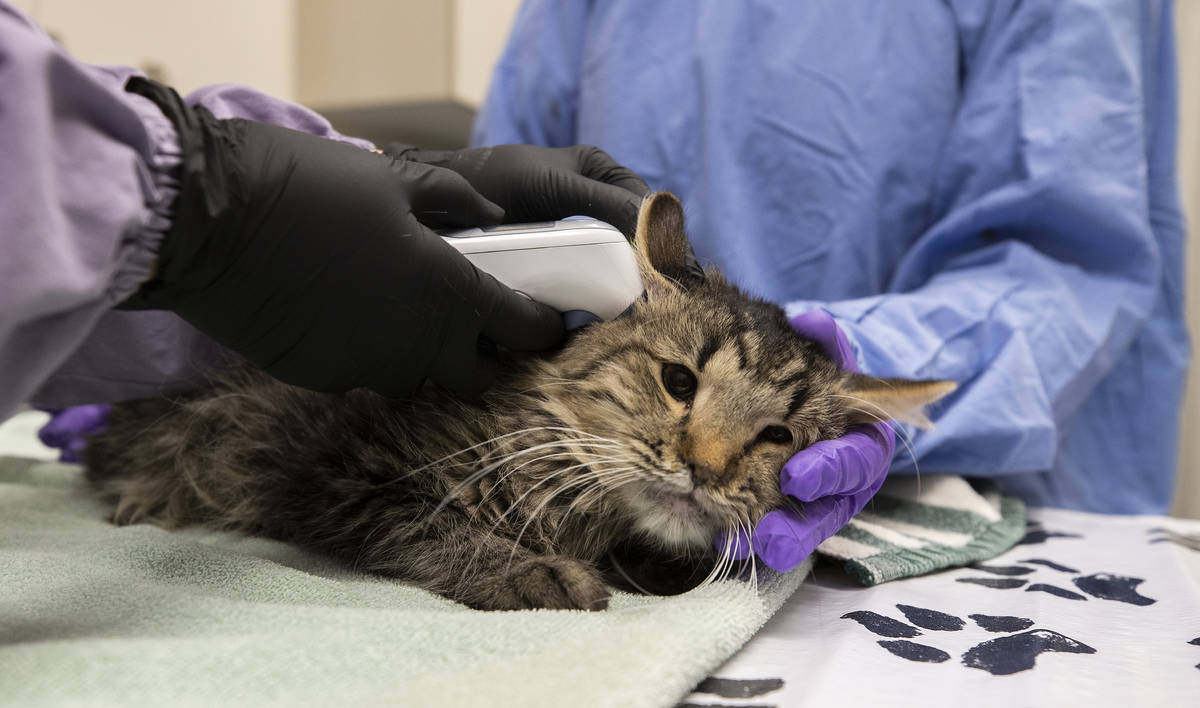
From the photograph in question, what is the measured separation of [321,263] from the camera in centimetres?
100

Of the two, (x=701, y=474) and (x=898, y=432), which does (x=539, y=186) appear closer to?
(x=701, y=474)

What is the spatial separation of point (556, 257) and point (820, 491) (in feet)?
1.73

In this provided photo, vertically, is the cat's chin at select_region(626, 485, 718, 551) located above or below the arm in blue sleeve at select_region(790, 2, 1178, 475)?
below

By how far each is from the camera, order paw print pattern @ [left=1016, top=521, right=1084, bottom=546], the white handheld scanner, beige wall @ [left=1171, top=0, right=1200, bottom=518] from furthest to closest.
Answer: beige wall @ [left=1171, top=0, right=1200, bottom=518] → paw print pattern @ [left=1016, top=521, right=1084, bottom=546] → the white handheld scanner

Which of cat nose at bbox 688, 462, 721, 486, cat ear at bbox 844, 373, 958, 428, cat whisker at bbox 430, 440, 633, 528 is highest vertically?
cat ear at bbox 844, 373, 958, 428

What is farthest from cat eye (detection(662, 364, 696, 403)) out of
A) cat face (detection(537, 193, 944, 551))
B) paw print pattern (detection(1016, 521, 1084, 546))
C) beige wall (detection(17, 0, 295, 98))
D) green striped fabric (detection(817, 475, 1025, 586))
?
beige wall (detection(17, 0, 295, 98))

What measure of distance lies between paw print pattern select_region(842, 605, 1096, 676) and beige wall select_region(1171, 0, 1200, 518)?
2.19m

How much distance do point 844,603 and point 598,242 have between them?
0.66m

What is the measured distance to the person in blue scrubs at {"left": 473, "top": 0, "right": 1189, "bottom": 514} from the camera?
1.75 m

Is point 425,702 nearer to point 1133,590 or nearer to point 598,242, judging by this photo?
point 598,242

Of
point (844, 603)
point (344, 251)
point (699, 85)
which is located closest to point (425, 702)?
point (344, 251)

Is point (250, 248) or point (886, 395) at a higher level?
point (250, 248)

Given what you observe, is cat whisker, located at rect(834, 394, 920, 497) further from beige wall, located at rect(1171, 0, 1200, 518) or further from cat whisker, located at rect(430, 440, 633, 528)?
beige wall, located at rect(1171, 0, 1200, 518)

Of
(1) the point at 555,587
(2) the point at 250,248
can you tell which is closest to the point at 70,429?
(2) the point at 250,248
